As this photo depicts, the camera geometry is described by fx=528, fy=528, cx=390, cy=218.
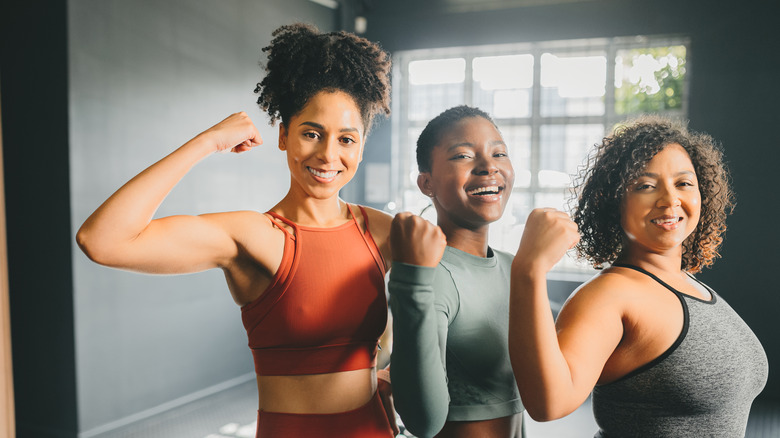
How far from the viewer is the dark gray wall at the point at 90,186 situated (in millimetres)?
2938

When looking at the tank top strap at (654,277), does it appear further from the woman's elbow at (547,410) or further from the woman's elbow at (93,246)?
the woman's elbow at (93,246)

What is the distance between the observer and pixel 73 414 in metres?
3.01

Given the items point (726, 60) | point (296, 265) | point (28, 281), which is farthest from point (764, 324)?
point (28, 281)

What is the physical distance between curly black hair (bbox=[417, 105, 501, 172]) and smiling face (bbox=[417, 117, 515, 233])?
14 mm

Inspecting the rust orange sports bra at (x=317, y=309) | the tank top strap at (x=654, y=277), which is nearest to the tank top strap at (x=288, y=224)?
the rust orange sports bra at (x=317, y=309)

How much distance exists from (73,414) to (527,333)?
3.11m

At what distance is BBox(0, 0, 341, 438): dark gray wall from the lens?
2.94 metres

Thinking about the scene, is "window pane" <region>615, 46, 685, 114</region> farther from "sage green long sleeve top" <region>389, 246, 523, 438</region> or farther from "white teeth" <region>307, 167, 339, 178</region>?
"white teeth" <region>307, 167, 339, 178</region>

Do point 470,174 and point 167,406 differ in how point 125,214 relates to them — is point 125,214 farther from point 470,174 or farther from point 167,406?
point 167,406

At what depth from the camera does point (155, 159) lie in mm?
3393

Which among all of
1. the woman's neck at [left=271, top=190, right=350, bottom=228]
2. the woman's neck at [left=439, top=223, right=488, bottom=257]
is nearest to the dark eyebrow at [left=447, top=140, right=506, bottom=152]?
the woman's neck at [left=439, top=223, right=488, bottom=257]

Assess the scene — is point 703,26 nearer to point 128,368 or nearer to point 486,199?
point 486,199

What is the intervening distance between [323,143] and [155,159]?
2757 millimetres

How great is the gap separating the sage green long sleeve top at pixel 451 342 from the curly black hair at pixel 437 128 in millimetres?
211
